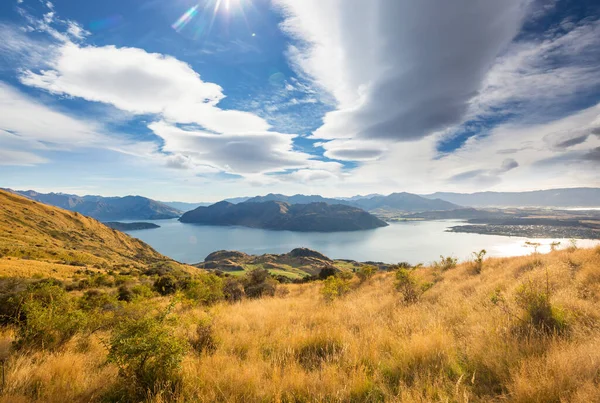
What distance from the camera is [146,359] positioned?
4.21m

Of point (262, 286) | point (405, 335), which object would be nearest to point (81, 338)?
point (405, 335)

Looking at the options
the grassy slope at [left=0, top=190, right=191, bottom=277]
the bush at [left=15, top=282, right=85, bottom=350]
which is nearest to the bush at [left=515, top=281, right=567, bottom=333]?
the bush at [left=15, top=282, right=85, bottom=350]

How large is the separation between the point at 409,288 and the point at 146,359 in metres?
10.2

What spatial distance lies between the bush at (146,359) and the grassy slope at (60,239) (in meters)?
60.6

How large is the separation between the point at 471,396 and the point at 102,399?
18.1 feet

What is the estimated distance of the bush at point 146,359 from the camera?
410 cm

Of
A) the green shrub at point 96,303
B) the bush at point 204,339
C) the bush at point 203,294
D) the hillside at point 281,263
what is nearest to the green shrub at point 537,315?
the bush at point 204,339

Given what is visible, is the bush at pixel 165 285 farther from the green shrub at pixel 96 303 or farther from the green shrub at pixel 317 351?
the green shrub at pixel 317 351

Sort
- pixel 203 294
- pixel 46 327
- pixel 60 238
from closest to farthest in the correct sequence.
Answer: pixel 46 327 < pixel 203 294 < pixel 60 238

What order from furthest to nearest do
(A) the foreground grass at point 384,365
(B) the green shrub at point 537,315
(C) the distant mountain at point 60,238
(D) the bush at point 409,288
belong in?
(C) the distant mountain at point 60,238
(D) the bush at point 409,288
(B) the green shrub at point 537,315
(A) the foreground grass at point 384,365

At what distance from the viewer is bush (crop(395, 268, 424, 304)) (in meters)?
10.2

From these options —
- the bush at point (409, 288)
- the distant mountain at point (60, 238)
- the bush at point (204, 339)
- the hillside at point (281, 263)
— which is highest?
the bush at point (204, 339)

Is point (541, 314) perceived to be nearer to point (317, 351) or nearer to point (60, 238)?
point (317, 351)

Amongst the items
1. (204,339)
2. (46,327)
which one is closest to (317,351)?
(204,339)
